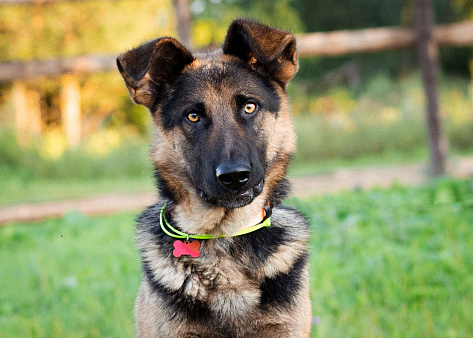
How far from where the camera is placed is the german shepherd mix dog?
2.19m

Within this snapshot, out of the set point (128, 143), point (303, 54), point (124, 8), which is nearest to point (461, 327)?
point (303, 54)

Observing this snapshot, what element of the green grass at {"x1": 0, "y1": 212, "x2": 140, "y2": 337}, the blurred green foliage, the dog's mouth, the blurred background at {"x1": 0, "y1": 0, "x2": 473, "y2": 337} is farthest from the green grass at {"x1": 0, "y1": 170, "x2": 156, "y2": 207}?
the blurred green foliage

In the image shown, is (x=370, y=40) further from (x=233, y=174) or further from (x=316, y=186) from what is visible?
(x=233, y=174)

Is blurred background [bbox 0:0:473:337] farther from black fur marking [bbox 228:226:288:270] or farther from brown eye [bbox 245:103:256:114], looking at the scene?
black fur marking [bbox 228:226:288:270]

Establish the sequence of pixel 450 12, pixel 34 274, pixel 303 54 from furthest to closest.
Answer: pixel 450 12 < pixel 303 54 < pixel 34 274

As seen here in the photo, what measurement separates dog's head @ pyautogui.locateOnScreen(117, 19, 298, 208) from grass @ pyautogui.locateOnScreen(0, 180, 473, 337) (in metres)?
0.85

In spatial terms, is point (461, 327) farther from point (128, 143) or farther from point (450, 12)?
point (450, 12)

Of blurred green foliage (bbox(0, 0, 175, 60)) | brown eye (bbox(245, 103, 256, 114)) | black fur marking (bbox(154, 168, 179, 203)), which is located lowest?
black fur marking (bbox(154, 168, 179, 203))

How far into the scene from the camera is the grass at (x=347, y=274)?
3113 mm

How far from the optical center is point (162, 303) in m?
2.22

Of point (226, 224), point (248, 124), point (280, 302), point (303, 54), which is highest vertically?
point (303, 54)

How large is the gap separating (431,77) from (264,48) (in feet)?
16.7

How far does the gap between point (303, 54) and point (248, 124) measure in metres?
4.51

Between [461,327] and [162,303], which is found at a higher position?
[162,303]
